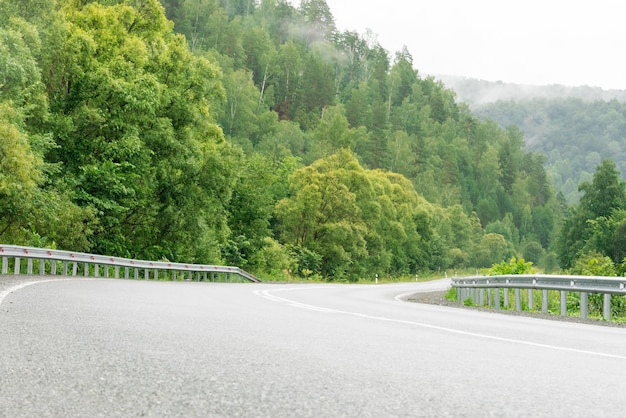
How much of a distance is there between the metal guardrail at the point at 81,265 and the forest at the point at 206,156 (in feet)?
4.66

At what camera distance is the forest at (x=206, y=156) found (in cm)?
3225

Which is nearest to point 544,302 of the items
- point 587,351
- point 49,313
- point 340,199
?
point 587,351

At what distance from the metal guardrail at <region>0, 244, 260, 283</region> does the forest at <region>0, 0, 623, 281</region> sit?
4.66 feet

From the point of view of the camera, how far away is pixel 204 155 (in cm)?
4009

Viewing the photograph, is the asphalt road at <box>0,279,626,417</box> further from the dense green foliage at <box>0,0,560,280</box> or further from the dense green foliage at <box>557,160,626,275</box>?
the dense green foliage at <box>557,160,626,275</box>

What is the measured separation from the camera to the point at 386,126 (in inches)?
5851

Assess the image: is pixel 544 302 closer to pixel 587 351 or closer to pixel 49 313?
pixel 587 351

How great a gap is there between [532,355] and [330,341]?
1.89 m

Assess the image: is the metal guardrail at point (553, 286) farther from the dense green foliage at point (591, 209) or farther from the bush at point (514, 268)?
the dense green foliage at point (591, 209)

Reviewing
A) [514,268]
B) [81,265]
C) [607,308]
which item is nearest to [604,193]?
[514,268]

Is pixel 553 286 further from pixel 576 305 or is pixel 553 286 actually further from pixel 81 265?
pixel 81 265

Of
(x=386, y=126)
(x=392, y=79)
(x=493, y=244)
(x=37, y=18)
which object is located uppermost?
(x=392, y=79)

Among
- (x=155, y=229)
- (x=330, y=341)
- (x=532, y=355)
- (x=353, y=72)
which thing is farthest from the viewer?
(x=353, y=72)

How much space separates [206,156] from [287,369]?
34595mm
